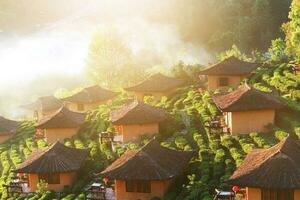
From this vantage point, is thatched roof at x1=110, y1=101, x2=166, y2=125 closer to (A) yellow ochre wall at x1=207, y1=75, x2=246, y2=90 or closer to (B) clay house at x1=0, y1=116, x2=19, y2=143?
(A) yellow ochre wall at x1=207, y1=75, x2=246, y2=90

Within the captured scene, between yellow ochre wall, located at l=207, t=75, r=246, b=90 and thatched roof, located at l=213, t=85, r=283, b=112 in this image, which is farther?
yellow ochre wall, located at l=207, t=75, r=246, b=90

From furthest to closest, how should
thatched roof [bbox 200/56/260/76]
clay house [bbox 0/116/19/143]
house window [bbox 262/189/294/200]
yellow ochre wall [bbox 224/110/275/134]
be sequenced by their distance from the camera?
clay house [bbox 0/116/19/143]
thatched roof [bbox 200/56/260/76]
yellow ochre wall [bbox 224/110/275/134]
house window [bbox 262/189/294/200]

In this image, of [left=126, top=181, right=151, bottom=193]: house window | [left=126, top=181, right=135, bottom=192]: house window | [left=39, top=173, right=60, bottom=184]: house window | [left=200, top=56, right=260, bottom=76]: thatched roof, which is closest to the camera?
[left=126, top=181, right=151, bottom=193]: house window

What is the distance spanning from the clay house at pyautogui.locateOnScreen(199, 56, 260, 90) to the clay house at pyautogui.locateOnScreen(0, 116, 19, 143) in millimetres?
23751

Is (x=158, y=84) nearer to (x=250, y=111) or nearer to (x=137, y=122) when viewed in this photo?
(x=137, y=122)

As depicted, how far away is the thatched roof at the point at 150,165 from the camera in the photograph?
38406 millimetres

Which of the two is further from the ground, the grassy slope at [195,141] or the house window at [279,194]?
the grassy slope at [195,141]

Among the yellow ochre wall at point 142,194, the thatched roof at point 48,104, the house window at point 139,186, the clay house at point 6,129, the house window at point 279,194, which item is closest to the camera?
the house window at point 279,194

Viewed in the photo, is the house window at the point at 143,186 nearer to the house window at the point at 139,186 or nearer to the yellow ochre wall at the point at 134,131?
the house window at the point at 139,186

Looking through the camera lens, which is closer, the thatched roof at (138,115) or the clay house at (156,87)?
the thatched roof at (138,115)

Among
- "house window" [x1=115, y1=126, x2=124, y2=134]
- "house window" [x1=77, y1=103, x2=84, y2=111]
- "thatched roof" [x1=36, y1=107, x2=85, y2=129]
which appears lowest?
"house window" [x1=115, y1=126, x2=124, y2=134]

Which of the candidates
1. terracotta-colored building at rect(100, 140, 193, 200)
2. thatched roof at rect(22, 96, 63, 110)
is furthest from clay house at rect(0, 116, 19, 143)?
terracotta-colored building at rect(100, 140, 193, 200)

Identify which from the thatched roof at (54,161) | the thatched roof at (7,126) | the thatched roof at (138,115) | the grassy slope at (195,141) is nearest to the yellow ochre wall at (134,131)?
the thatched roof at (138,115)

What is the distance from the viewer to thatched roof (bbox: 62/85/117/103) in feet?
232
